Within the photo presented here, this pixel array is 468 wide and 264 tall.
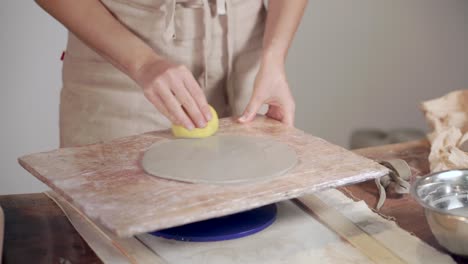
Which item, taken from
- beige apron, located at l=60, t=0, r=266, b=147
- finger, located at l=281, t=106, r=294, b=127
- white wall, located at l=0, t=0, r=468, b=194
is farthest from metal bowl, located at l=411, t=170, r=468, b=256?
white wall, located at l=0, t=0, r=468, b=194

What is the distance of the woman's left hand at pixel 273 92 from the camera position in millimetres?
1361

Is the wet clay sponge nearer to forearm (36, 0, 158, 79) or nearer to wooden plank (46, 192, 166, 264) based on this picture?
forearm (36, 0, 158, 79)

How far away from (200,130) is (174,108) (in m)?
0.06

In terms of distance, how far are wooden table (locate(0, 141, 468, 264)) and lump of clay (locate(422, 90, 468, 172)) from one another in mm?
62

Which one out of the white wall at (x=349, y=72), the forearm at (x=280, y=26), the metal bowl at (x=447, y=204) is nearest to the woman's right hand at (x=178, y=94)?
the forearm at (x=280, y=26)

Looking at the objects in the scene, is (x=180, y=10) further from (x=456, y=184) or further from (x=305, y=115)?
(x=305, y=115)

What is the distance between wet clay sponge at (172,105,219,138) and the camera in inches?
49.7

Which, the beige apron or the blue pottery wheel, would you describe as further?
the beige apron

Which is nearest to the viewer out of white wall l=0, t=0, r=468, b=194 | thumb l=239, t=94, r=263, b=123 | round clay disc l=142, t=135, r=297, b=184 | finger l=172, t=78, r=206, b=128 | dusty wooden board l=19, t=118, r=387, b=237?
dusty wooden board l=19, t=118, r=387, b=237

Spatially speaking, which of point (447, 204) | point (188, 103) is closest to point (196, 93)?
point (188, 103)

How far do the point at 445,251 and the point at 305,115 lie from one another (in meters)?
1.51

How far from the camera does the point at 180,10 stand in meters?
1.41

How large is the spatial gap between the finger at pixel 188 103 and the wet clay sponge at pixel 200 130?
19 millimetres

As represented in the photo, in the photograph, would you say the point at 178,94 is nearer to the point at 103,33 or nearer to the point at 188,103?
the point at 188,103
